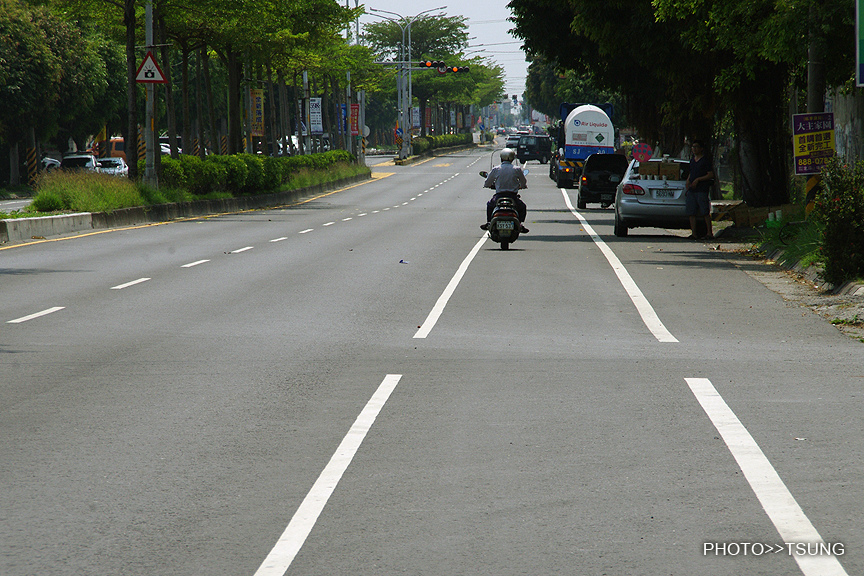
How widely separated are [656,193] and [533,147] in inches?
3174

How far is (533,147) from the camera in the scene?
10362 centimetres

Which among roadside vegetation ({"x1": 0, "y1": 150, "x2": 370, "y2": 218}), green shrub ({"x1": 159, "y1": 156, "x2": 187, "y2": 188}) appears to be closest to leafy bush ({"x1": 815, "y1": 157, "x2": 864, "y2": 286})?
roadside vegetation ({"x1": 0, "y1": 150, "x2": 370, "y2": 218})

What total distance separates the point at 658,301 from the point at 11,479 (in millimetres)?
9236

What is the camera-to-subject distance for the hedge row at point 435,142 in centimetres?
10688

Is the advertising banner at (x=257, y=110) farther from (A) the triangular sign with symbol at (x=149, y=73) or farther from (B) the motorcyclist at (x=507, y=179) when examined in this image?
(B) the motorcyclist at (x=507, y=179)

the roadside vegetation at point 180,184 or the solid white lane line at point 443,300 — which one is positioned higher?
the roadside vegetation at point 180,184

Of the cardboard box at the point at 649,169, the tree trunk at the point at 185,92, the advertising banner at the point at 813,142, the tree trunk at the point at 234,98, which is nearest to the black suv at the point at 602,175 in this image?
the tree trunk at the point at 234,98

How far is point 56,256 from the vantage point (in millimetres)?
20125

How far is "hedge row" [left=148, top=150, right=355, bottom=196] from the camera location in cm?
3559

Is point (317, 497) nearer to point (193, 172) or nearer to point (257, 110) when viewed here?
point (193, 172)

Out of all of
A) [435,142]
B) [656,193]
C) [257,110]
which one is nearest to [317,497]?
[656,193]

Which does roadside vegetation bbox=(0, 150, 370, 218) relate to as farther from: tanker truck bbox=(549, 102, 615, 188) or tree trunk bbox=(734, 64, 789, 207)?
tree trunk bbox=(734, 64, 789, 207)

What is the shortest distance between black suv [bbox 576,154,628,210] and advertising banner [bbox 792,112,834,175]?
19911 millimetres

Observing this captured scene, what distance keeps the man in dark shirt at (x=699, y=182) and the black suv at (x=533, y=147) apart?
7929cm
